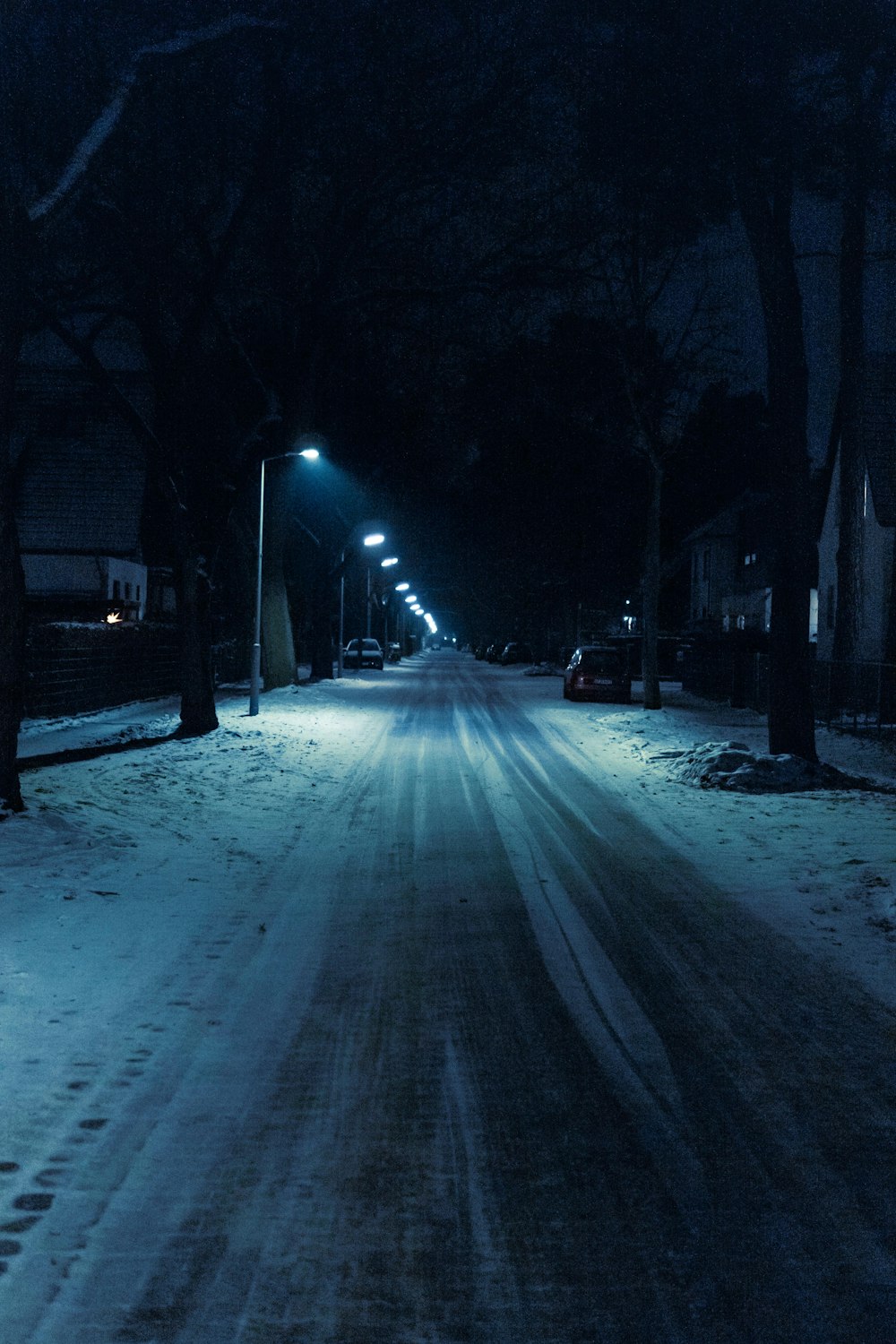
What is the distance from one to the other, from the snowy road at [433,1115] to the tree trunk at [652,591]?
22185mm

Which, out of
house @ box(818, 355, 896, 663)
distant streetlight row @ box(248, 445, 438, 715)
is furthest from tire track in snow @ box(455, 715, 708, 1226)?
house @ box(818, 355, 896, 663)

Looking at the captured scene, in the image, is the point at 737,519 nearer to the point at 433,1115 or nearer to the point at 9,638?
the point at 9,638

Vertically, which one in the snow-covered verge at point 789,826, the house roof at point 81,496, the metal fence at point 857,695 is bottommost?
the snow-covered verge at point 789,826

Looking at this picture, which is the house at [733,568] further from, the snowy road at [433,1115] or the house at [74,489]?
the snowy road at [433,1115]

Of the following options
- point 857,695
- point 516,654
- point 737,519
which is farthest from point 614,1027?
point 516,654

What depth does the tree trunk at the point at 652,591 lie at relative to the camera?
3256 centimetres

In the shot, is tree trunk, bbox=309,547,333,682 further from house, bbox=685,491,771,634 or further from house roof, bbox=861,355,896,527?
house roof, bbox=861,355,896,527

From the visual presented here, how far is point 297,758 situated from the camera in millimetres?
21047

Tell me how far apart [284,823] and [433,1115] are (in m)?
8.86

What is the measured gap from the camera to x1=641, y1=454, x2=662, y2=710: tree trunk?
32.6m

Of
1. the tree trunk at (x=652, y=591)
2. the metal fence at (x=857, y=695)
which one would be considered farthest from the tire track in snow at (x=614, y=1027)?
the tree trunk at (x=652, y=591)

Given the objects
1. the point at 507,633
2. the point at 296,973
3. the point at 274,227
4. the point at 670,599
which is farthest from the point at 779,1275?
the point at 507,633

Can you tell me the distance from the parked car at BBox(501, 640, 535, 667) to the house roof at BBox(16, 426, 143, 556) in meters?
49.4

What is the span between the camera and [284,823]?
45.9 feet
